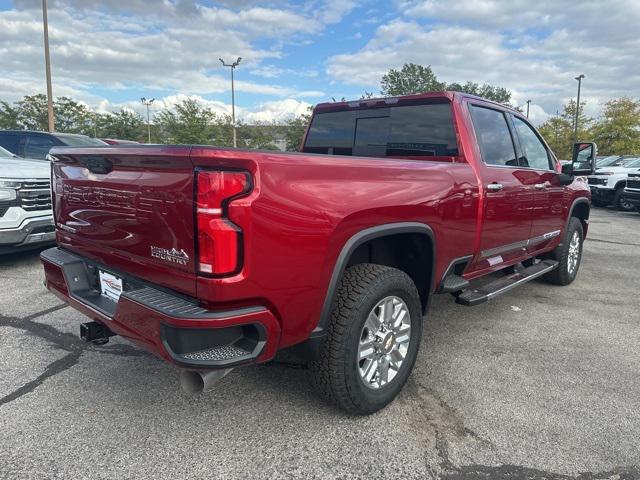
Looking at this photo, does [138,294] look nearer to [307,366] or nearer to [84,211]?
[84,211]

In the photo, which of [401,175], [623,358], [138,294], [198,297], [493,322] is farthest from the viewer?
[493,322]

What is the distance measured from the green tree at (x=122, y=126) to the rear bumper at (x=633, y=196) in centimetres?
4115

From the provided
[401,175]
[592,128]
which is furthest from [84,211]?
[592,128]

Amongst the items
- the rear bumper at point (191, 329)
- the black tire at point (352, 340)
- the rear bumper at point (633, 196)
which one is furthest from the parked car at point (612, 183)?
the rear bumper at point (191, 329)

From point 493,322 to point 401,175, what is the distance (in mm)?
2250

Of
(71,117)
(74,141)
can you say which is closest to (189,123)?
(71,117)

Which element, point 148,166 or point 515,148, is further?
point 515,148

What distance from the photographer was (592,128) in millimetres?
34875

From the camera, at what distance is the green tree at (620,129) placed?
31594 mm

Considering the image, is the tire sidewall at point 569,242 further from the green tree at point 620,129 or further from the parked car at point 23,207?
the green tree at point 620,129

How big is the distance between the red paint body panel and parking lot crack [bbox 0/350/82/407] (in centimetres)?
60

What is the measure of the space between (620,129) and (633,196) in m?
23.1

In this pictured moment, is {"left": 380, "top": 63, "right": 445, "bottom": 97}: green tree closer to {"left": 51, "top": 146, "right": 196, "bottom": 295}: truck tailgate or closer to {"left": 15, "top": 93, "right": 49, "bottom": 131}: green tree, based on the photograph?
{"left": 15, "top": 93, "right": 49, "bottom": 131}: green tree

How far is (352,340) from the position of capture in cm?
251
